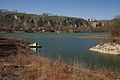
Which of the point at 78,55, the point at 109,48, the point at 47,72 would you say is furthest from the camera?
the point at 109,48

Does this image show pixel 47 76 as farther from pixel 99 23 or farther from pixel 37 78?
pixel 99 23

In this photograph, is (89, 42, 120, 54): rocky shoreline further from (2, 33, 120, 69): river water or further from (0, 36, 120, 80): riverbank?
(0, 36, 120, 80): riverbank

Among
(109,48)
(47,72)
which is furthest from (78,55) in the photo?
(47,72)

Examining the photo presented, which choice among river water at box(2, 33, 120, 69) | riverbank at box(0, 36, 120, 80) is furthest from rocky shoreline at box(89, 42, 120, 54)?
riverbank at box(0, 36, 120, 80)

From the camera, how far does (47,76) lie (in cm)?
503

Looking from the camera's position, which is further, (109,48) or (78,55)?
(109,48)

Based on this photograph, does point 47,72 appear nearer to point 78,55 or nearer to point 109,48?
point 78,55

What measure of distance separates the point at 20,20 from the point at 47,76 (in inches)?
4809

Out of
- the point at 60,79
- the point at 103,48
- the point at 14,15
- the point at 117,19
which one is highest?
the point at 14,15

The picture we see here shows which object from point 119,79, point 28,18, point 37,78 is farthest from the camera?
point 28,18

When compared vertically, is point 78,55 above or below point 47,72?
below

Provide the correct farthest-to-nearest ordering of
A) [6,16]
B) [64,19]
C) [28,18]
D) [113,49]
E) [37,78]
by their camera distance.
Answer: [64,19] < [28,18] < [6,16] < [113,49] < [37,78]

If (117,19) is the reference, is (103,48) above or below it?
below

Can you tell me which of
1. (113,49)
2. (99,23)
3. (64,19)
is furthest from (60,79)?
(99,23)
